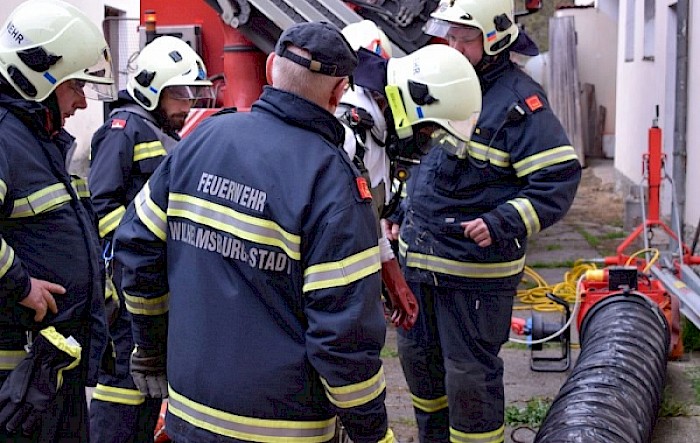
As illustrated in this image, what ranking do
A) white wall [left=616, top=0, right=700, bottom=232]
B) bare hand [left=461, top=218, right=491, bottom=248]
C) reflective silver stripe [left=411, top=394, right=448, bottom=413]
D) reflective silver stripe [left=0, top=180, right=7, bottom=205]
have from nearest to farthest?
reflective silver stripe [left=0, top=180, right=7, bottom=205] < bare hand [left=461, top=218, right=491, bottom=248] < reflective silver stripe [left=411, top=394, right=448, bottom=413] < white wall [left=616, top=0, right=700, bottom=232]

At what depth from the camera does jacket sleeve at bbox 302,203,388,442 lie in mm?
2666

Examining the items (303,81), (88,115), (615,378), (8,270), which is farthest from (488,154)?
(88,115)

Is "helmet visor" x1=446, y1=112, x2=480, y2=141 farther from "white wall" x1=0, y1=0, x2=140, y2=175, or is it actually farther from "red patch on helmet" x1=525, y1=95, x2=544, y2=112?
"white wall" x1=0, y1=0, x2=140, y2=175

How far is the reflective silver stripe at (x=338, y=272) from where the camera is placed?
267cm

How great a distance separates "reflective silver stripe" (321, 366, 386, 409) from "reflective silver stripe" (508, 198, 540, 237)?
167 centimetres

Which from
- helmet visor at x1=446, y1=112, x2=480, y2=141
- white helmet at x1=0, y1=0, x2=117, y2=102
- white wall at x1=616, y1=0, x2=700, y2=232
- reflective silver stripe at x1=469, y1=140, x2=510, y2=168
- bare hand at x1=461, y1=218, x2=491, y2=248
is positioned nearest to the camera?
white helmet at x1=0, y1=0, x2=117, y2=102

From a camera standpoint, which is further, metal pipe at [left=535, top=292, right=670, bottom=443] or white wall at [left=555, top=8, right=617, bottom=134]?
white wall at [left=555, top=8, right=617, bottom=134]

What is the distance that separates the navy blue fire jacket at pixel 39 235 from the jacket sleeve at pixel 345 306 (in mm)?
1147

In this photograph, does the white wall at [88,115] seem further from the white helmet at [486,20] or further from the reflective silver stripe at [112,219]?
the white helmet at [486,20]

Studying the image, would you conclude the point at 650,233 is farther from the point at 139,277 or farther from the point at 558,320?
the point at 139,277

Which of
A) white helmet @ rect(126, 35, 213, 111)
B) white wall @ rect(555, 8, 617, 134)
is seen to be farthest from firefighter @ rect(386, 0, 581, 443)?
white wall @ rect(555, 8, 617, 134)

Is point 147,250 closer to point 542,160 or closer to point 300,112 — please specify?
point 300,112

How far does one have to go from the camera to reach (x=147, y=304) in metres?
3.07

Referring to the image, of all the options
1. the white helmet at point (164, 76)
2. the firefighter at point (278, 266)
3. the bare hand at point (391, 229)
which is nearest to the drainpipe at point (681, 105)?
the bare hand at point (391, 229)
